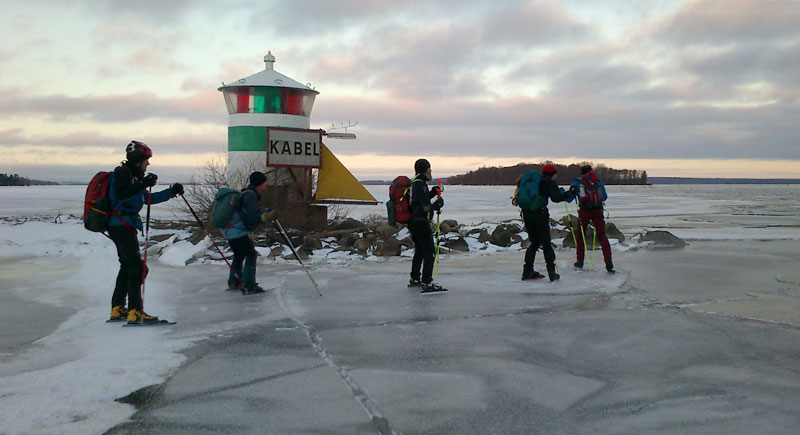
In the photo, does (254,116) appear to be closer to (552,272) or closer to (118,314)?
(552,272)

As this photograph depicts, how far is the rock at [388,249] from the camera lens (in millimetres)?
13188

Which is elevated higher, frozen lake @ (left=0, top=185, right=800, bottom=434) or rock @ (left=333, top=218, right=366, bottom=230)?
rock @ (left=333, top=218, right=366, bottom=230)

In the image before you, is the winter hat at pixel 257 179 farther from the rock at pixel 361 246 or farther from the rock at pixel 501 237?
the rock at pixel 501 237

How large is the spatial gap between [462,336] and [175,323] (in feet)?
9.97

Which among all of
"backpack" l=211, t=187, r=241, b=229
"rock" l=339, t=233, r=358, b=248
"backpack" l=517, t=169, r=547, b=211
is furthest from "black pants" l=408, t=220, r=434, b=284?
"rock" l=339, t=233, r=358, b=248

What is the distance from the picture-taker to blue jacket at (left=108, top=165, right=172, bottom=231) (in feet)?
20.7

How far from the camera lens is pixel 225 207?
8289 mm

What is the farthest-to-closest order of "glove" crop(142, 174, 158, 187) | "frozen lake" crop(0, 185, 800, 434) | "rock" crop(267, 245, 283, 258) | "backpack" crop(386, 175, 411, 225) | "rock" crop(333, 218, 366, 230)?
"rock" crop(333, 218, 366, 230)
"rock" crop(267, 245, 283, 258)
"backpack" crop(386, 175, 411, 225)
"glove" crop(142, 174, 158, 187)
"frozen lake" crop(0, 185, 800, 434)

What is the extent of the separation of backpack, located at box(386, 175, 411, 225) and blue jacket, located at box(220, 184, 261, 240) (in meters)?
1.79

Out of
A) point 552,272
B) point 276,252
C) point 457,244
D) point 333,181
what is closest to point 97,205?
point 552,272

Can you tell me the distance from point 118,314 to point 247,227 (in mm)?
2117

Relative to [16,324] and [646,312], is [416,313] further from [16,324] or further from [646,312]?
[16,324]

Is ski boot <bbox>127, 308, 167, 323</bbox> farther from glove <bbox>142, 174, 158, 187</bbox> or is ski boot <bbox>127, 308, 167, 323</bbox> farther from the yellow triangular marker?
the yellow triangular marker

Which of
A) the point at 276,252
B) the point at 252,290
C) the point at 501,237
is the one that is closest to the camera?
the point at 252,290
